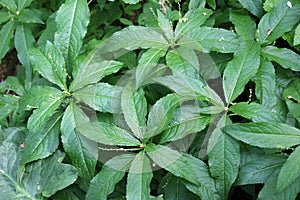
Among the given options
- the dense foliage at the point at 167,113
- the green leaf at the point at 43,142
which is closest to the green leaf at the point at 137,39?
the dense foliage at the point at 167,113

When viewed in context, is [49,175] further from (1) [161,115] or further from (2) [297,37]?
(2) [297,37]

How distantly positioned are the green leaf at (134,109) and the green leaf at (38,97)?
0.96 ft

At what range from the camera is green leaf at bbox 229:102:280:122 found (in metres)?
1.53

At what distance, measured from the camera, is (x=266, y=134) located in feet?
4.78

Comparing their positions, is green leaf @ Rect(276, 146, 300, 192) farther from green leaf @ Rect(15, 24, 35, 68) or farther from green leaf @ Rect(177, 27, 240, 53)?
green leaf @ Rect(15, 24, 35, 68)

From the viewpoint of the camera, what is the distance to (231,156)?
1521 mm

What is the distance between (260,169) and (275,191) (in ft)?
0.37

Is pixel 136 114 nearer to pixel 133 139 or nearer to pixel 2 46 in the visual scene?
pixel 133 139

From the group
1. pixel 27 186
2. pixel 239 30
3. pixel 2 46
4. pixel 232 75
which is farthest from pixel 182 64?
pixel 2 46

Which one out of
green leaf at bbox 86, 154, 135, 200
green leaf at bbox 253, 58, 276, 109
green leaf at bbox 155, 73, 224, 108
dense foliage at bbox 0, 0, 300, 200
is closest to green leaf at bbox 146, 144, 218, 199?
dense foliage at bbox 0, 0, 300, 200

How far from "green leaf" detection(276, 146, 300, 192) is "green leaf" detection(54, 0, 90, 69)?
1.00 metres

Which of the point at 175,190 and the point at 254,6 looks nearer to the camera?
the point at 175,190

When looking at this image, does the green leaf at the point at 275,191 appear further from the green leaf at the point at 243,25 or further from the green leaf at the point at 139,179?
the green leaf at the point at 243,25

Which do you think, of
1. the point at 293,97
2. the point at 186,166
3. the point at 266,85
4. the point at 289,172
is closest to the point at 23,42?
the point at 186,166
